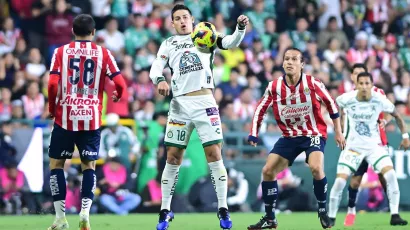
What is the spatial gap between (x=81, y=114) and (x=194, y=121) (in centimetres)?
130

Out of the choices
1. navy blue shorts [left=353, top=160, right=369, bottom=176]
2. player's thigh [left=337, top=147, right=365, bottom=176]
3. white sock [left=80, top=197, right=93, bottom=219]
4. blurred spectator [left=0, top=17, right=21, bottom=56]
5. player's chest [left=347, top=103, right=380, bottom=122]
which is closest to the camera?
white sock [left=80, top=197, right=93, bottom=219]

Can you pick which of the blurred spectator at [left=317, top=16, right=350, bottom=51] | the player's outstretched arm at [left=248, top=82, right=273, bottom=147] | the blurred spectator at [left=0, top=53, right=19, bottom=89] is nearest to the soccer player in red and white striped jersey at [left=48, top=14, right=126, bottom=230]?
the player's outstretched arm at [left=248, top=82, right=273, bottom=147]

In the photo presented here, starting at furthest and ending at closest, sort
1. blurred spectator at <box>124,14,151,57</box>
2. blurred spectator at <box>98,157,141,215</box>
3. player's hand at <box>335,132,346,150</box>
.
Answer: blurred spectator at <box>124,14,151,57</box>
blurred spectator at <box>98,157,141,215</box>
player's hand at <box>335,132,346,150</box>

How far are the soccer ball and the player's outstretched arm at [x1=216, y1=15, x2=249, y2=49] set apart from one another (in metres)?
0.07

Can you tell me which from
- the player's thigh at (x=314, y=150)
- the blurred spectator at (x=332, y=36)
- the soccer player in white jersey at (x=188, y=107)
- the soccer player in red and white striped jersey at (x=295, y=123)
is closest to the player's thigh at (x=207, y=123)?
the soccer player in white jersey at (x=188, y=107)

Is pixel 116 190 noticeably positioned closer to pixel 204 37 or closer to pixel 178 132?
pixel 178 132

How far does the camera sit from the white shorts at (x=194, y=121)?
35.6 ft

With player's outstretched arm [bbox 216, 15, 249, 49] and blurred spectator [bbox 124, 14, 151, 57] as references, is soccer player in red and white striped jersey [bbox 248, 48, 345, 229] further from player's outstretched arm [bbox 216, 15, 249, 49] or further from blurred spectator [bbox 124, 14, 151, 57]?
blurred spectator [bbox 124, 14, 151, 57]

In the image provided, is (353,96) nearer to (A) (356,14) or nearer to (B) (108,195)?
(B) (108,195)

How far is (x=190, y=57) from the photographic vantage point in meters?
11.0

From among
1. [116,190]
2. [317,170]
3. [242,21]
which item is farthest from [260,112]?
[116,190]

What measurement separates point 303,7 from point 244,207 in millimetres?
7516

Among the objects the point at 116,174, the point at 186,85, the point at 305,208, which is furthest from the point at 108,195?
the point at 186,85

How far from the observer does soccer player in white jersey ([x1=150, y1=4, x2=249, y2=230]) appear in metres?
10.8
